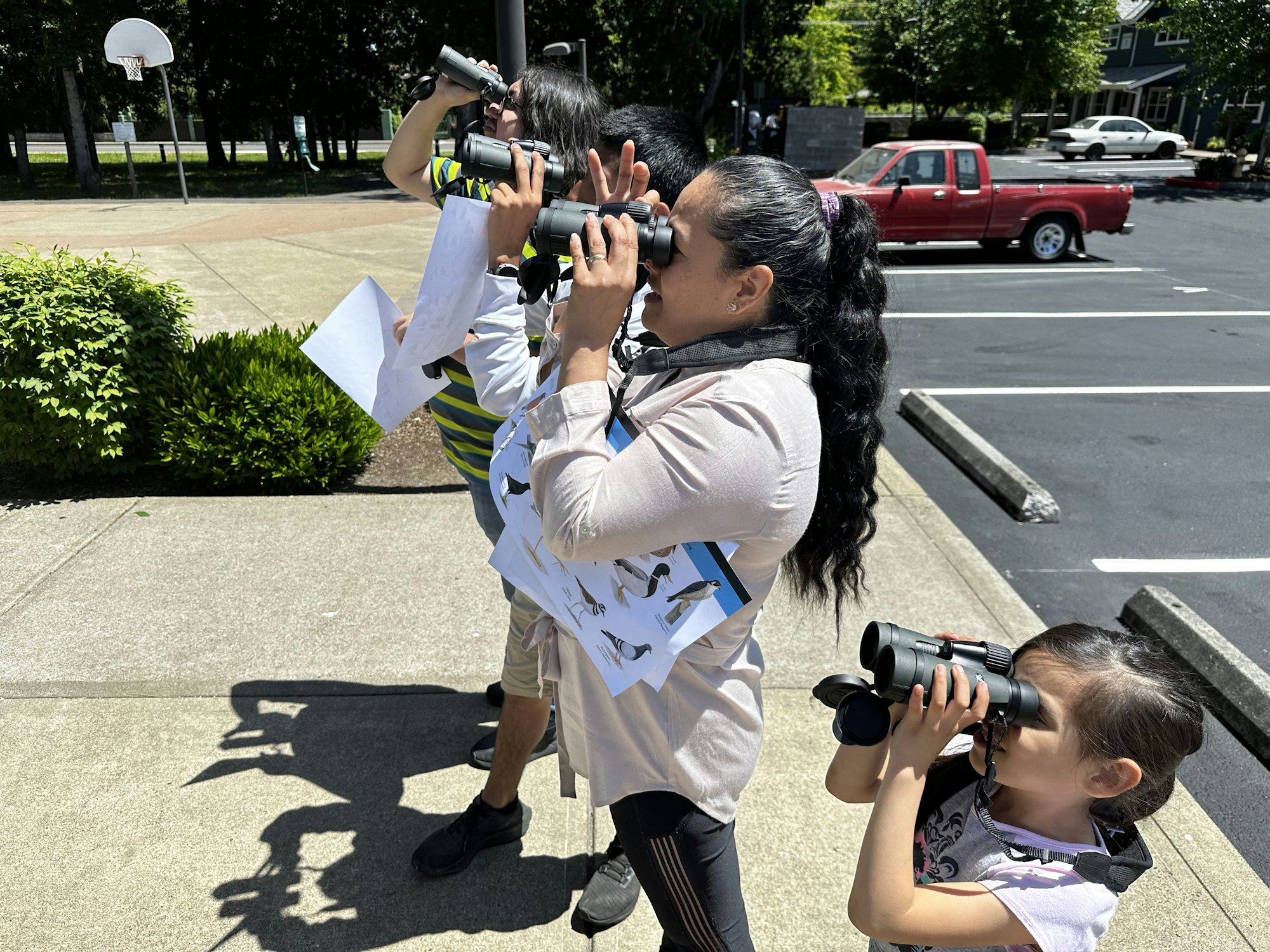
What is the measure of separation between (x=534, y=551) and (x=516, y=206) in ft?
2.29

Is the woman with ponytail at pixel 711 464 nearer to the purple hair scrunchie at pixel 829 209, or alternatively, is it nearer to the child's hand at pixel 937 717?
the purple hair scrunchie at pixel 829 209

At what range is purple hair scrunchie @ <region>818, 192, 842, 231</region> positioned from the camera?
5.08ft

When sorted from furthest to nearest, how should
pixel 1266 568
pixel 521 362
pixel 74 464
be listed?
1. pixel 74 464
2. pixel 1266 568
3. pixel 521 362

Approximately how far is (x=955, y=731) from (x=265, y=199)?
65.4ft

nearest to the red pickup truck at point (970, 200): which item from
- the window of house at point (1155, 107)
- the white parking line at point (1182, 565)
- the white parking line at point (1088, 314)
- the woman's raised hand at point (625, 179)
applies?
the white parking line at point (1088, 314)

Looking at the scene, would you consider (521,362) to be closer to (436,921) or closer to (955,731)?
(955,731)

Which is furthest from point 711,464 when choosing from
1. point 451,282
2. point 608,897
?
point 608,897

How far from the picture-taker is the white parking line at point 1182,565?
4328 millimetres

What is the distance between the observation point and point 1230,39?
19828 mm

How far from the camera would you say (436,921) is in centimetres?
225

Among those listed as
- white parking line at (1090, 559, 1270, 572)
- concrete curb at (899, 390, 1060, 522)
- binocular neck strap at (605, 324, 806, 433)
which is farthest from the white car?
binocular neck strap at (605, 324, 806, 433)

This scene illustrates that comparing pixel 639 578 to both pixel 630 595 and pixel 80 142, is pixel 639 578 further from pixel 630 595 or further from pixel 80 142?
pixel 80 142

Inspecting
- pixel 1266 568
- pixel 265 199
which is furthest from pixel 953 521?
pixel 265 199

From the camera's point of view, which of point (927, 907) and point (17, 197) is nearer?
point (927, 907)
